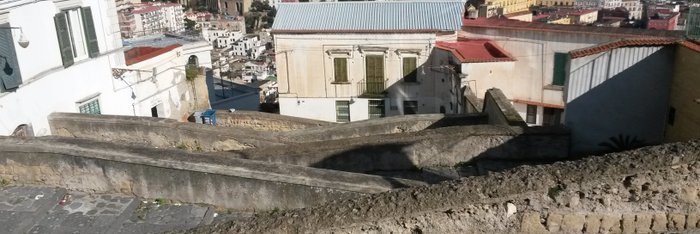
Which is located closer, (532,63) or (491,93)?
(491,93)

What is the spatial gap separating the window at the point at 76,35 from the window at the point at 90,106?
3.37 ft

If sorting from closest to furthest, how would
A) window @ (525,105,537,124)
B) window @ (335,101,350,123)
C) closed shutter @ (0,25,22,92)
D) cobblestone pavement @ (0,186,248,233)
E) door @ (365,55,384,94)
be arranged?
cobblestone pavement @ (0,186,248,233), closed shutter @ (0,25,22,92), window @ (525,105,537,124), door @ (365,55,384,94), window @ (335,101,350,123)

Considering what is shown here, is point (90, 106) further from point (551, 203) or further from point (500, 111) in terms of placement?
point (551, 203)

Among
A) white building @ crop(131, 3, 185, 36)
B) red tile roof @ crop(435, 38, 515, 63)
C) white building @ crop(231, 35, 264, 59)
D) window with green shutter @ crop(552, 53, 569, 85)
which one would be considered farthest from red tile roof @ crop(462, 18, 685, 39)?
white building @ crop(231, 35, 264, 59)

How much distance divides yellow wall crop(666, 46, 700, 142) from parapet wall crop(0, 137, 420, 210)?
5338mm

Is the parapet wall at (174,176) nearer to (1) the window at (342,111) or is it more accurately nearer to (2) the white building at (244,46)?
(1) the window at (342,111)

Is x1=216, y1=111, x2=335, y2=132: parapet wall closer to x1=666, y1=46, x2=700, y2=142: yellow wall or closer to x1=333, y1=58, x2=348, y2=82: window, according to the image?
x1=333, y1=58, x2=348, y2=82: window

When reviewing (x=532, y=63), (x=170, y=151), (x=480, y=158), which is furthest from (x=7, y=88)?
(x=532, y=63)

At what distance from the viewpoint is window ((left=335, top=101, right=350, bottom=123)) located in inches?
840

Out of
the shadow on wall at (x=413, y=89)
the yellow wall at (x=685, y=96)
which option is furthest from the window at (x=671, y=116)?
the shadow on wall at (x=413, y=89)

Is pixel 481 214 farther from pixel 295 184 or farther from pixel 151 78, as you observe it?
pixel 151 78

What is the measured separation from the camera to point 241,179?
8336 millimetres

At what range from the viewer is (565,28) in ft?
59.7

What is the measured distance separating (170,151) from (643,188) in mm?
6246
